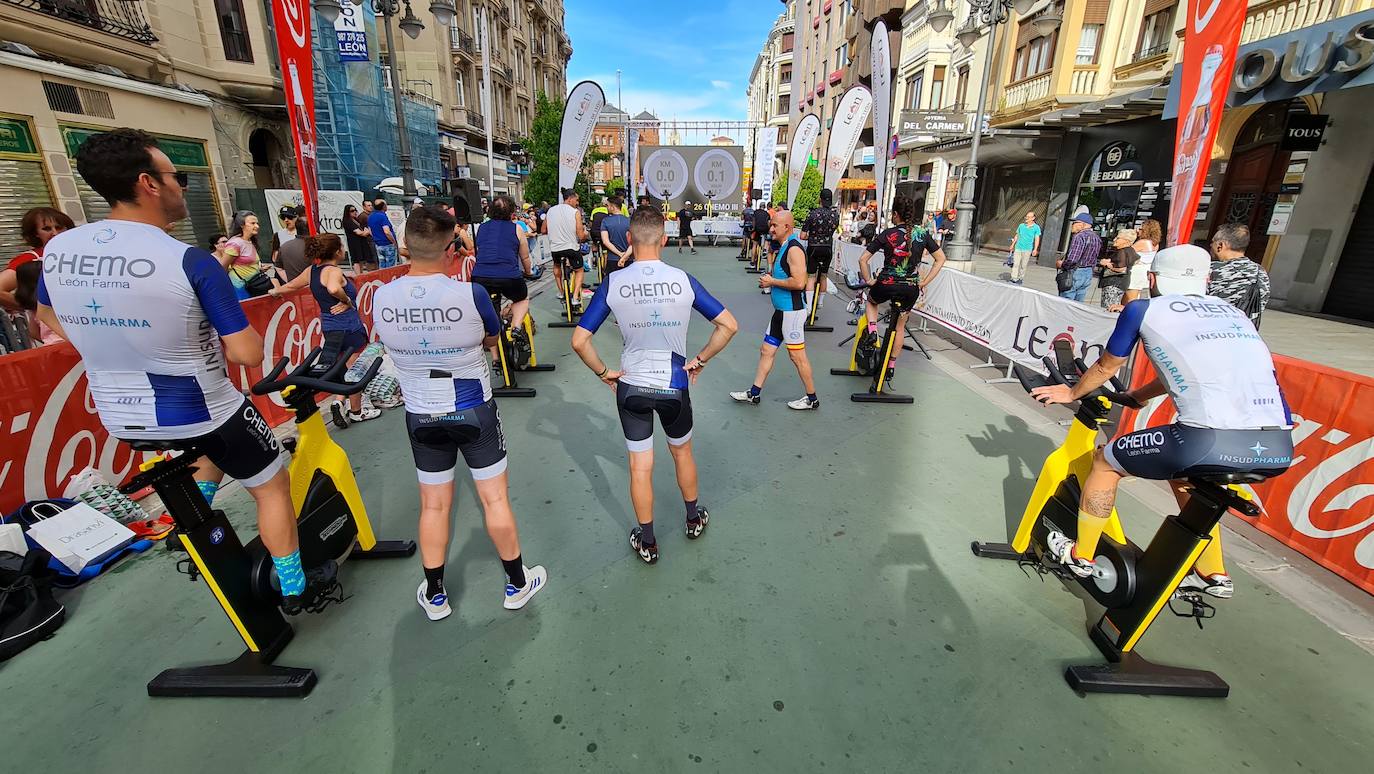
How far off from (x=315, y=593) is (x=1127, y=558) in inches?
150

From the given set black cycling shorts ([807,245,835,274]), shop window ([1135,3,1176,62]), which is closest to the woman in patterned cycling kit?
black cycling shorts ([807,245,835,274])

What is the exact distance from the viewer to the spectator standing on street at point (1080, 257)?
28.5ft

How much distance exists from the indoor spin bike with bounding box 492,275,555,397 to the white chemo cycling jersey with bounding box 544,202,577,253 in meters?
2.23

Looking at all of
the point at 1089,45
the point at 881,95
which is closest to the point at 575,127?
the point at 881,95

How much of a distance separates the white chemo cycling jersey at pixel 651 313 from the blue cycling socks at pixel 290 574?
1.71m

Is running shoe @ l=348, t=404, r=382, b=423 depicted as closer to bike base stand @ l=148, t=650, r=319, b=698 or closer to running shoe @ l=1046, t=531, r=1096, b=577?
bike base stand @ l=148, t=650, r=319, b=698

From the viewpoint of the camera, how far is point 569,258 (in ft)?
29.1

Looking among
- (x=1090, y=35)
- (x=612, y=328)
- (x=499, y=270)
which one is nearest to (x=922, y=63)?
(x=1090, y=35)

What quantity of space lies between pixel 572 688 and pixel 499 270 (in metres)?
4.84

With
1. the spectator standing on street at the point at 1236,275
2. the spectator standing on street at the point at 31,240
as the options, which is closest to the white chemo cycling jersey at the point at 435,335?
the spectator standing on street at the point at 31,240

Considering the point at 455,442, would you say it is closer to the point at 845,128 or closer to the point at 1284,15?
the point at 845,128

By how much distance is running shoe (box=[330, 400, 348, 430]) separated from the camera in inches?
200

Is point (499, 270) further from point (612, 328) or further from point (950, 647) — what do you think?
point (950, 647)

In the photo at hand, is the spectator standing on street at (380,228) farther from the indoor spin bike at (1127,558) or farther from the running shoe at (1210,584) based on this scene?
the running shoe at (1210,584)
